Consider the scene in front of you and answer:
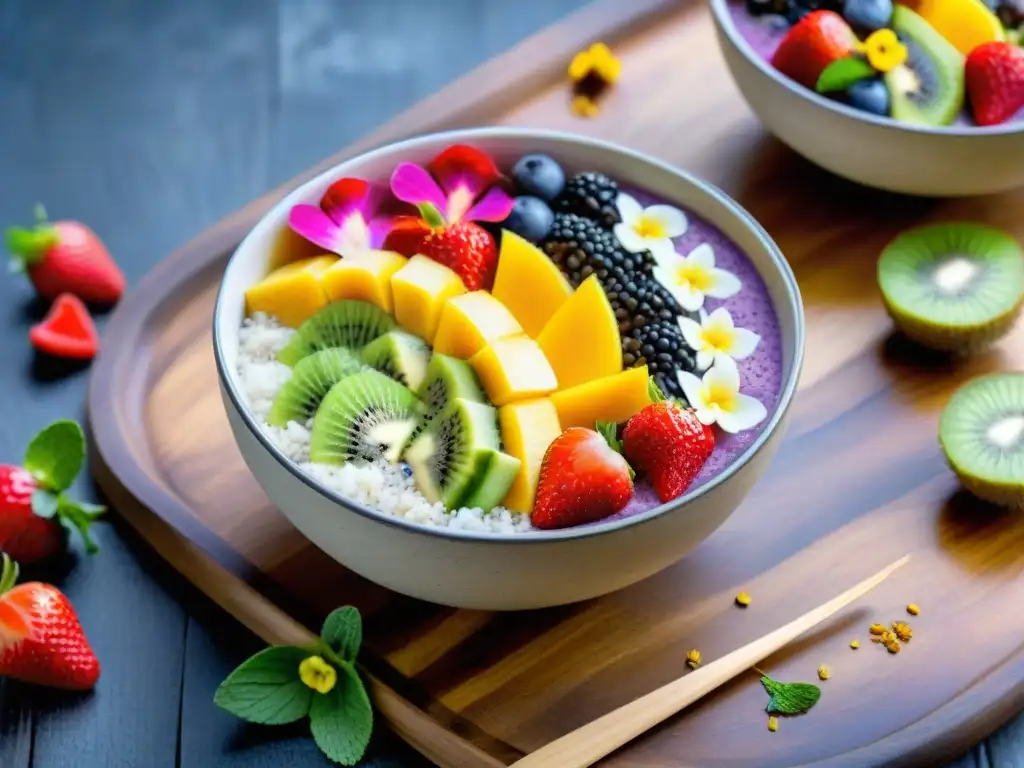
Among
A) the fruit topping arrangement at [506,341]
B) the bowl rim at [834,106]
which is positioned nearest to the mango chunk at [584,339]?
the fruit topping arrangement at [506,341]

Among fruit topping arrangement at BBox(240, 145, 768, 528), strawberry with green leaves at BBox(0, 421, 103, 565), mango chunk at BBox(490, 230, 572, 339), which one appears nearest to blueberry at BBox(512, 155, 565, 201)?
fruit topping arrangement at BBox(240, 145, 768, 528)

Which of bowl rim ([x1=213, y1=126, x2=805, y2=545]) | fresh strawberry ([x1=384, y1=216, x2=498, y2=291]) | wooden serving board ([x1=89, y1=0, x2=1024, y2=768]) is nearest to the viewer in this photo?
bowl rim ([x1=213, y1=126, x2=805, y2=545])

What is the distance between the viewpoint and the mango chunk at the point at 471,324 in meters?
1.29

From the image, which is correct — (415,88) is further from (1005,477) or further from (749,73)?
Answer: (1005,477)

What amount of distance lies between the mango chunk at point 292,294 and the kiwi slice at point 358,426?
5.2 inches

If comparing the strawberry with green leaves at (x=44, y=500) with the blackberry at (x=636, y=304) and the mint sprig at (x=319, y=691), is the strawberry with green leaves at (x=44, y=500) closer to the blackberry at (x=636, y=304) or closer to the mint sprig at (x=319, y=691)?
the mint sprig at (x=319, y=691)

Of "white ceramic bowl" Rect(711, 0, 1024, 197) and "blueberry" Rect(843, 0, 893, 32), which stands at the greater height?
"blueberry" Rect(843, 0, 893, 32)

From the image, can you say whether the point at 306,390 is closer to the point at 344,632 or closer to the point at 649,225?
the point at 344,632

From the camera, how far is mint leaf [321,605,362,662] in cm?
128

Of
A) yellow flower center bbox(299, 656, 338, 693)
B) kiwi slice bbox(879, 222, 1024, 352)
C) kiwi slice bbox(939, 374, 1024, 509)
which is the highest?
kiwi slice bbox(879, 222, 1024, 352)

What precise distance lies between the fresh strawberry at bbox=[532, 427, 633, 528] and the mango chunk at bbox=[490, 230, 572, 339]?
0.18 meters

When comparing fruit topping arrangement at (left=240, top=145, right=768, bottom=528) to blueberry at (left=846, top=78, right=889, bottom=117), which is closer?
fruit topping arrangement at (left=240, top=145, right=768, bottom=528)

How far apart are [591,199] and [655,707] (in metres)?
0.53

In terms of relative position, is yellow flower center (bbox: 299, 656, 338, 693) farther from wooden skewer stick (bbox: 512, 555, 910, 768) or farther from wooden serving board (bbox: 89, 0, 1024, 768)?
wooden skewer stick (bbox: 512, 555, 910, 768)
